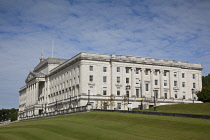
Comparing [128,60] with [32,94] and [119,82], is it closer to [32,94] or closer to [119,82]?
[119,82]

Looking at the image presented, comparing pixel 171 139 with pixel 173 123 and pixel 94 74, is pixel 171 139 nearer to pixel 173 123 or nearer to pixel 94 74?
pixel 173 123

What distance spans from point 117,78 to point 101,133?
6732 cm

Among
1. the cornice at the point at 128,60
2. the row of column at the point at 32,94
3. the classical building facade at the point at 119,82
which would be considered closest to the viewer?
the classical building facade at the point at 119,82

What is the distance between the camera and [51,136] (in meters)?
37.2

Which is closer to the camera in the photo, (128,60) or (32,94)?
(128,60)

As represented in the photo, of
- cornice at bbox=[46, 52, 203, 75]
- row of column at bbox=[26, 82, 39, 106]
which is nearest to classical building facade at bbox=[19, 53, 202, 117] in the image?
cornice at bbox=[46, 52, 203, 75]

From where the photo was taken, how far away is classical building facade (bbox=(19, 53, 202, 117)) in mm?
98562

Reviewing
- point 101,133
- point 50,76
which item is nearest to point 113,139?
point 101,133

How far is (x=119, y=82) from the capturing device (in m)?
102

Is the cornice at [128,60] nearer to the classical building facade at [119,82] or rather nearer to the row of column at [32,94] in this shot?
the classical building facade at [119,82]

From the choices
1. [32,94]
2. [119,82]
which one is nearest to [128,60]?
[119,82]

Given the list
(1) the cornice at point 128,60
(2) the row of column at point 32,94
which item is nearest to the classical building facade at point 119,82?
(1) the cornice at point 128,60

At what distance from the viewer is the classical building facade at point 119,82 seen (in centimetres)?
9856

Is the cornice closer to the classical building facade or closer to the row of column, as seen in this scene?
the classical building facade
